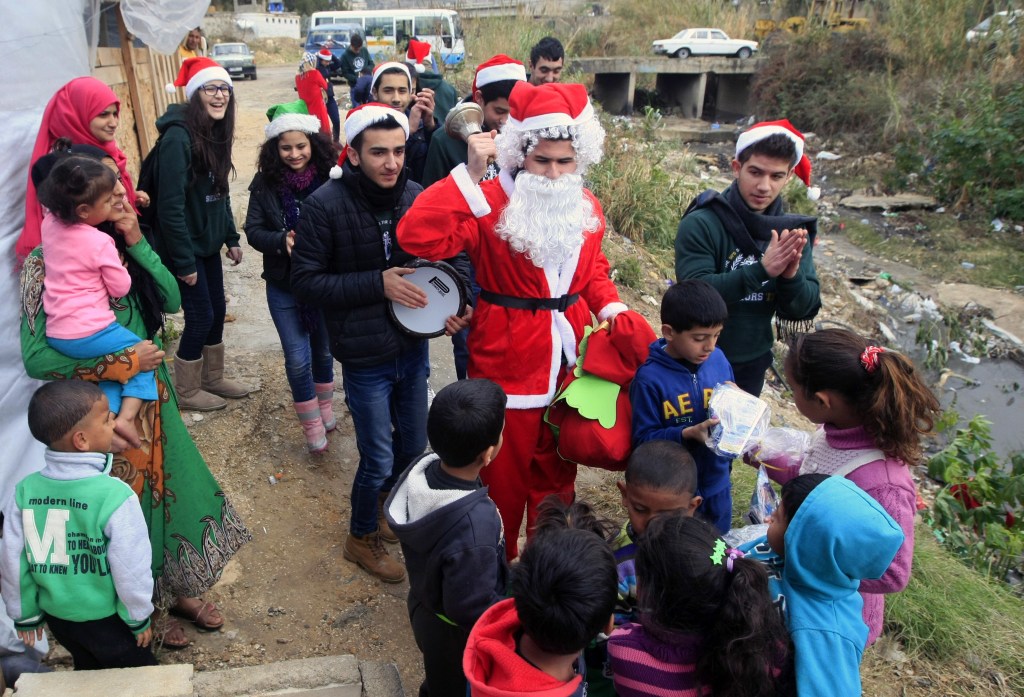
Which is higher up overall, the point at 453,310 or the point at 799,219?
the point at 799,219

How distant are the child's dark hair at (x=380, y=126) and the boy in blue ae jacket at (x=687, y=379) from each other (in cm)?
125

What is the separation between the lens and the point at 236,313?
5840 mm

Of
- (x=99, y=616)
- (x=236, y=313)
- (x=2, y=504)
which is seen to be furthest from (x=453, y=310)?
(x=236, y=313)

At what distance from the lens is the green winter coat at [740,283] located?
2.85 m

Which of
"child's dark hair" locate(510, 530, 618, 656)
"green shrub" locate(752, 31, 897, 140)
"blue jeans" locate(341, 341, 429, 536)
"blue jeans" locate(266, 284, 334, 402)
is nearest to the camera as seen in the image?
"child's dark hair" locate(510, 530, 618, 656)

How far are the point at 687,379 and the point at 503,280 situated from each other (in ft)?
2.55

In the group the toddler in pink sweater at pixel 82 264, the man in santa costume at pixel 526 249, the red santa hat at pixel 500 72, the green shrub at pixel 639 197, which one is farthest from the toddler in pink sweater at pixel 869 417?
the green shrub at pixel 639 197

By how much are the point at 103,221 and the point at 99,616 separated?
4.11 feet

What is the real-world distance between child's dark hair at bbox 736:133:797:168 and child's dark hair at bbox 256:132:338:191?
Answer: 2037 millimetres

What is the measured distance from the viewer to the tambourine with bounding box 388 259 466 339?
9.85 ft

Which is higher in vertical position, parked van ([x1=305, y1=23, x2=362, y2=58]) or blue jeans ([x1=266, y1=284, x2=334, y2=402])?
parked van ([x1=305, y1=23, x2=362, y2=58])

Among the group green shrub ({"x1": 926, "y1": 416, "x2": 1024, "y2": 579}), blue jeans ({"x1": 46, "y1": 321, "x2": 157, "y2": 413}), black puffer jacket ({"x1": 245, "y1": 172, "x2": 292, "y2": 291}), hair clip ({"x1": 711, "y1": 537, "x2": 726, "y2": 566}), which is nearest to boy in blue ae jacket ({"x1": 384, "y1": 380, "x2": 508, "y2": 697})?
hair clip ({"x1": 711, "y1": 537, "x2": 726, "y2": 566})

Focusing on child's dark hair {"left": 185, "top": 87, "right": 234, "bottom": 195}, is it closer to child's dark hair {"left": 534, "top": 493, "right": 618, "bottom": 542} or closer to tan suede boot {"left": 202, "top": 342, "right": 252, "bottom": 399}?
tan suede boot {"left": 202, "top": 342, "right": 252, "bottom": 399}

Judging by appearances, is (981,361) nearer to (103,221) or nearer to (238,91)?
(103,221)
